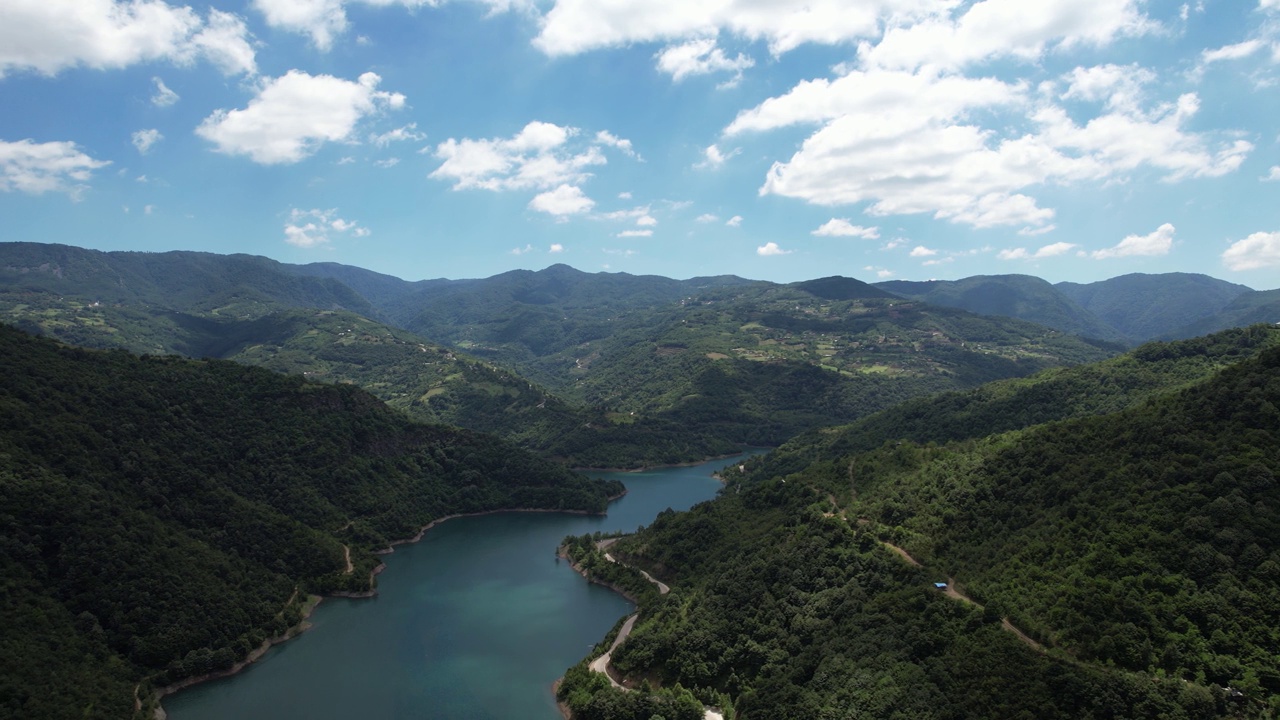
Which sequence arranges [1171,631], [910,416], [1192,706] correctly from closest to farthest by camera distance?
[1192,706]
[1171,631]
[910,416]

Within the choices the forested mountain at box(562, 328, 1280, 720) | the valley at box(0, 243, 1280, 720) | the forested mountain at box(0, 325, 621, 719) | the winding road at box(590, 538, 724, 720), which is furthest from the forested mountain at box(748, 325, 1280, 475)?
the winding road at box(590, 538, 724, 720)

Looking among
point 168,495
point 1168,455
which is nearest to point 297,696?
point 168,495

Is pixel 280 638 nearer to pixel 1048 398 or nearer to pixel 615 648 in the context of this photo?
pixel 615 648

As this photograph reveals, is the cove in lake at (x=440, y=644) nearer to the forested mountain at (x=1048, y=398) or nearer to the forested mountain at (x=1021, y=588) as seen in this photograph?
the forested mountain at (x=1021, y=588)

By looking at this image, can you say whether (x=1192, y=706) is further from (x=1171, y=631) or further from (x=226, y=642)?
(x=226, y=642)

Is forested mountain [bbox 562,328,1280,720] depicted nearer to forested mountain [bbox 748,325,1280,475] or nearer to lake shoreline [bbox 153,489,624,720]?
lake shoreline [bbox 153,489,624,720]

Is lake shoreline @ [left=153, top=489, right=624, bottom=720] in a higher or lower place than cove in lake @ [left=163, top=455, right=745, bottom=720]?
higher
